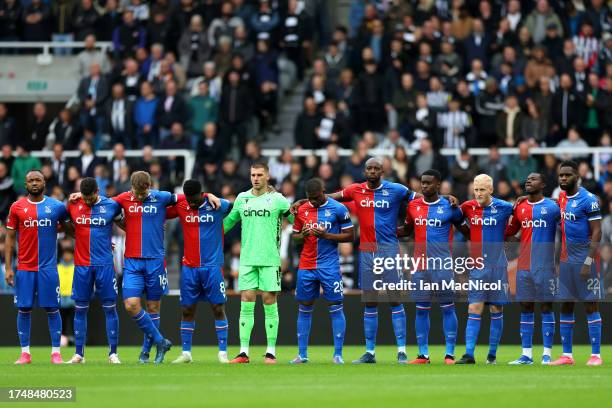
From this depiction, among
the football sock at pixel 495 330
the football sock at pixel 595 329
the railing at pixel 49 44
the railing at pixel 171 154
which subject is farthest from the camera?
the railing at pixel 49 44

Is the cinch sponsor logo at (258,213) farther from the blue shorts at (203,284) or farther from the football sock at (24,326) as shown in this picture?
the football sock at (24,326)

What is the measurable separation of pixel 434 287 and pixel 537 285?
139 cm

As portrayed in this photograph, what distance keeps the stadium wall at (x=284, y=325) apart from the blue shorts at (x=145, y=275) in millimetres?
6796

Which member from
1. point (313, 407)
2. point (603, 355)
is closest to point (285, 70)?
point (603, 355)

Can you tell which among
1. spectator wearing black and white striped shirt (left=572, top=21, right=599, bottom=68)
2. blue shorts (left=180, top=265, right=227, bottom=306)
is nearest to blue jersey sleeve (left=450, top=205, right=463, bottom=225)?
blue shorts (left=180, top=265, right=227, bottom=306)

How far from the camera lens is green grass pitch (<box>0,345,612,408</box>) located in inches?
567

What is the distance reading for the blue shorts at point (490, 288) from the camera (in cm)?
2000

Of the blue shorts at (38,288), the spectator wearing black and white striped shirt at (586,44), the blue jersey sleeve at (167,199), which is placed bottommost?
the blue shorts at (38,288)

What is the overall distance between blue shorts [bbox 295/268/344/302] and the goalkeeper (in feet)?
1.17

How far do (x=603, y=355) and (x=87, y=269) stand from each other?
7.89 m

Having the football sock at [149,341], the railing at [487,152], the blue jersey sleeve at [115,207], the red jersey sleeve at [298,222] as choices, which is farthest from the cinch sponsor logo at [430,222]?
the railing at [487,152]

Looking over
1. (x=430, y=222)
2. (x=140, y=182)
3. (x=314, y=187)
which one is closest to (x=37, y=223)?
(x=140, y=182)

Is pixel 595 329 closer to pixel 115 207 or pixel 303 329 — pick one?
pixel 303 329

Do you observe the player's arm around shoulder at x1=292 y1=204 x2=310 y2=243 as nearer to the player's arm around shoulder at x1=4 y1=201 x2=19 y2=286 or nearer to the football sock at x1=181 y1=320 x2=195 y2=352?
the football sock at x1=181 y1=320 x2=195 y2=352
